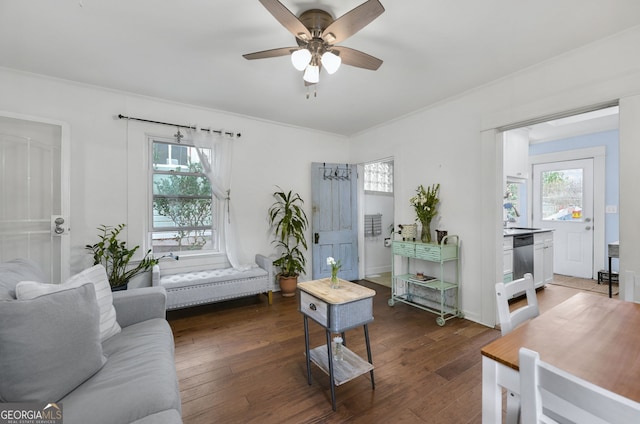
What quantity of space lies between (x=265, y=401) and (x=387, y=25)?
2.73m

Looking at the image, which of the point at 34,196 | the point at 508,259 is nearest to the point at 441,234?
the point at 508,259

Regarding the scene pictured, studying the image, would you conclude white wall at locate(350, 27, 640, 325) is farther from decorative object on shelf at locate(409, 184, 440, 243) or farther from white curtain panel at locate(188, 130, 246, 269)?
white curtain panel at locate(188, 130, 246, 269)

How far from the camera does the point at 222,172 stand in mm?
3674

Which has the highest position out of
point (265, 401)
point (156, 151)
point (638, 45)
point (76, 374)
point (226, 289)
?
point (638, 45)

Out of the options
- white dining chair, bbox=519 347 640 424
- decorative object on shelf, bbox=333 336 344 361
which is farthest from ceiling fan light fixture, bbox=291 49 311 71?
decorative object on shelf, bbox=333 336 344 361

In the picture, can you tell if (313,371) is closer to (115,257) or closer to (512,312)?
(512,312)

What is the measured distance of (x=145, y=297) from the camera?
1956mm

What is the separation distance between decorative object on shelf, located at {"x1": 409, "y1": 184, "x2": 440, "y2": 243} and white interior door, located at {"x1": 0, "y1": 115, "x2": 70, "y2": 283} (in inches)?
152

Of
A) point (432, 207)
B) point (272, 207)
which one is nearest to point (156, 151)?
point (272, 207)

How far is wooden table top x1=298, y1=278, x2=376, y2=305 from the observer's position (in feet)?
5.72

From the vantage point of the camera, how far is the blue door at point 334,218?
14.5 feet

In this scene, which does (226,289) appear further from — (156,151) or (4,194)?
(4,194)

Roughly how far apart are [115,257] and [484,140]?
4224 millimetres

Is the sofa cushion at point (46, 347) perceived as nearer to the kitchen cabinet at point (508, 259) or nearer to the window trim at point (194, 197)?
the window trim at point (194, 197)
